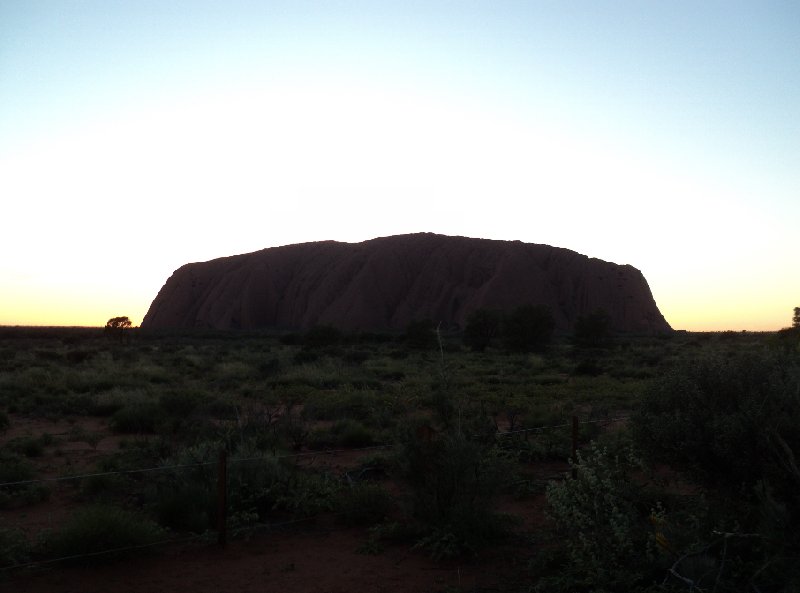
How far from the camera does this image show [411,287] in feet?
250

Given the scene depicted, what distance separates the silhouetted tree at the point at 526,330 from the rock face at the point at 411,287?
2697cm

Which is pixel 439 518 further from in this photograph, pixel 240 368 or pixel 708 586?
pixel 240 368

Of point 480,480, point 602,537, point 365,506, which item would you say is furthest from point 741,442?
point 365,506

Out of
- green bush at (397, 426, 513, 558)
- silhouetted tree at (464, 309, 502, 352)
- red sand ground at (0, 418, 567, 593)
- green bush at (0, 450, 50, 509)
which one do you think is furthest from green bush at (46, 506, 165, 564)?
silhouetted tree at (464, 309, 502, 352)

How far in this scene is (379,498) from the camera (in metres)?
7.82

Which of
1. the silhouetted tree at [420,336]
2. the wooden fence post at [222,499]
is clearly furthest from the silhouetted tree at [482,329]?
the wooden fence post at [222,499]

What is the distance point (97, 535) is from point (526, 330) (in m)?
35.0

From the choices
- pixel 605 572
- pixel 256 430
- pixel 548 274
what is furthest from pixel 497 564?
pixel 548 274

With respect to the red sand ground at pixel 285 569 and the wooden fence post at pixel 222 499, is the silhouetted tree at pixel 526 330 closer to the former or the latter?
the red sand ground at pixel 285 569

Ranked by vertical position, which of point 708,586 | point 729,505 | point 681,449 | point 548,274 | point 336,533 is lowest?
point 336,533

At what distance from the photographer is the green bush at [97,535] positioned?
624 cm

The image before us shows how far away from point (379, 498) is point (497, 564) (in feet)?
6.09

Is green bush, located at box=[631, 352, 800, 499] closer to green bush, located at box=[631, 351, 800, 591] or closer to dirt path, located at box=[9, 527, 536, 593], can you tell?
green bush, located at box=[631, 351, 800, 591]

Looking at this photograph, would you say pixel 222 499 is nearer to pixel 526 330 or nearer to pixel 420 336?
pixel 526 330
